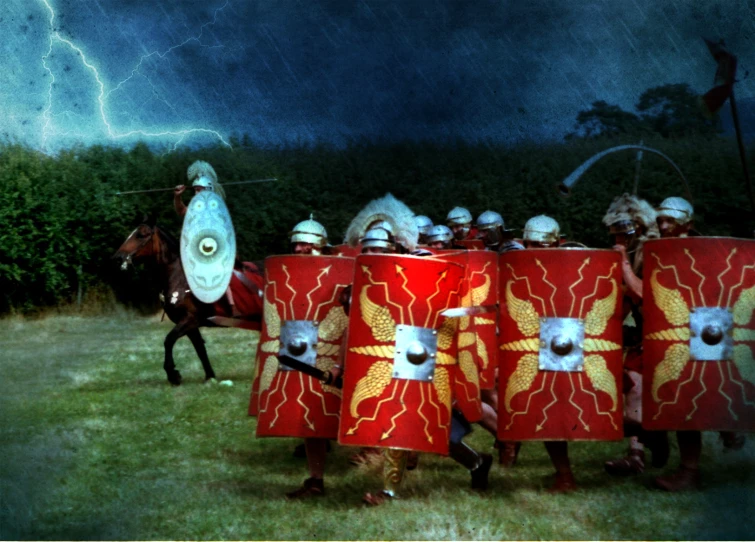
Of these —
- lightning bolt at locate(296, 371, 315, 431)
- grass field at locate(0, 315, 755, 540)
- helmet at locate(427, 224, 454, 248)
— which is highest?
helmet at locate(427, 224, 454, 248)

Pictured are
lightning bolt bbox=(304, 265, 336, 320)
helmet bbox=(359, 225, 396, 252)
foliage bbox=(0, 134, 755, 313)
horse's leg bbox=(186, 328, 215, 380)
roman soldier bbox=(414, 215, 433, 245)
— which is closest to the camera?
helmet bbox=(359, 225, 396, 252)

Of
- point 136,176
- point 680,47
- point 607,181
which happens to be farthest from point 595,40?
point 136,176

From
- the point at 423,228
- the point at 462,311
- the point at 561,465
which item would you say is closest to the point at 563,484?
the point at 561,465

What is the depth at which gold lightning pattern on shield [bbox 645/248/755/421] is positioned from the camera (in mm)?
5664

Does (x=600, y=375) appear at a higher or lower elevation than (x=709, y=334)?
lower

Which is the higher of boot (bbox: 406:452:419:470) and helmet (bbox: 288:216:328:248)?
helmet (bbox: 288:216:328:248)

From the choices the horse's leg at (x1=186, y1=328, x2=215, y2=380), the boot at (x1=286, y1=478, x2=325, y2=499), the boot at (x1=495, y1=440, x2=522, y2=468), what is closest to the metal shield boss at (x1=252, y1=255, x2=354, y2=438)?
the boot at (x1=286, y1=478, x2=325, y2=499)

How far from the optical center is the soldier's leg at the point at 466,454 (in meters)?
5.91

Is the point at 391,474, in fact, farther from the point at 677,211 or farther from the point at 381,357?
the point at 677,211

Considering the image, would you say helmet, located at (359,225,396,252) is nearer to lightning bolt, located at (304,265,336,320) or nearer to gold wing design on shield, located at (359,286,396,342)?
lightning bolt, located at (304,265,336,320)

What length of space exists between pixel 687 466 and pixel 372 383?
5.77 feet

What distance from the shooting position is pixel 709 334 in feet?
18.6

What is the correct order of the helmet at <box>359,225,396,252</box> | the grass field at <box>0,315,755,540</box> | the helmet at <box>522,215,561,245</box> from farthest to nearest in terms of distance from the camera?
the helmet at <box>522,215,561,245</box> < the helmet at <box>359,225,396,252</box> < the grass field at <box>0,315,755,540</box>

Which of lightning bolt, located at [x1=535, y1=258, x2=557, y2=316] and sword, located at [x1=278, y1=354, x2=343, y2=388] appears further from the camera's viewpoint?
lightning bolt, located at [x1=535, y1=258, x2=557, y2=316]
